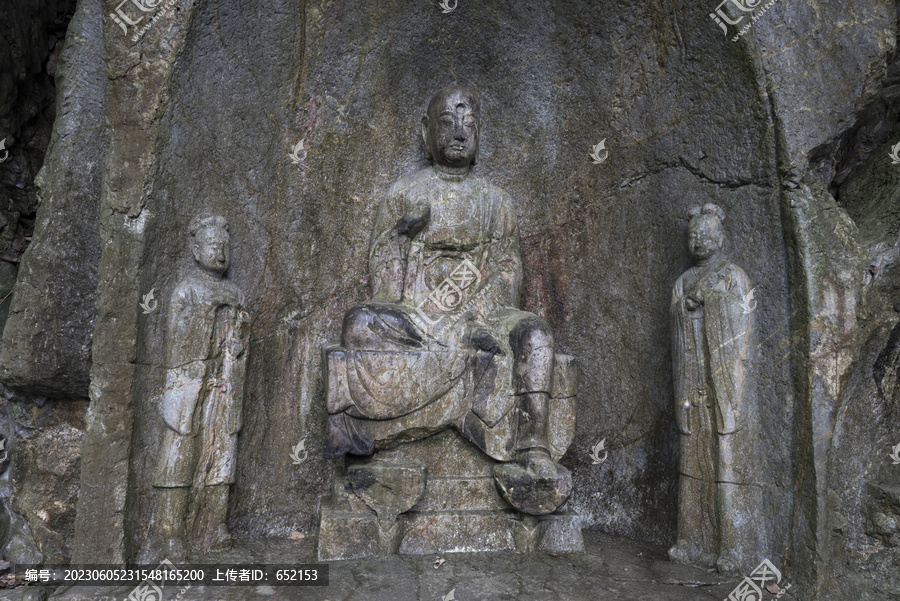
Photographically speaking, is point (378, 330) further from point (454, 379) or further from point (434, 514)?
point (434, 514)

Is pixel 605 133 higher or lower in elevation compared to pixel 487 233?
higher

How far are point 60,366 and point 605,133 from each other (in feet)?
12.4

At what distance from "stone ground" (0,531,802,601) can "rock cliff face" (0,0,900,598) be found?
1.32 feet

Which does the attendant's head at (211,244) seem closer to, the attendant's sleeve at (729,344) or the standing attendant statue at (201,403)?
the standing attendant statue at (201,403)

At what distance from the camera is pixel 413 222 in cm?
478

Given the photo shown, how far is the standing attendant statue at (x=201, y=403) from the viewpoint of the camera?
4.10m

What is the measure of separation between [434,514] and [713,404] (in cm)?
168

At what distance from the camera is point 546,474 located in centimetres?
412

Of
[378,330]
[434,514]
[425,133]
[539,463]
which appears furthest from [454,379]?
[425,133]

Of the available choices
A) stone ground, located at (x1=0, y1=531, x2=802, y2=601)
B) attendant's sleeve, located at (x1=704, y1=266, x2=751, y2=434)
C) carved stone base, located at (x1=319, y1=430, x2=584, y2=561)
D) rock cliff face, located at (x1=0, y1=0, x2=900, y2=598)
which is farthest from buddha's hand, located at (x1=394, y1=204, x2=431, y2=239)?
stone ground, located at (x1=0, y1=531, x2=802, y2=601)

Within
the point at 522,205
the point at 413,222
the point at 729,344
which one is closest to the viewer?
the point at 729,344

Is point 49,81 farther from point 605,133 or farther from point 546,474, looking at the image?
point 546,474

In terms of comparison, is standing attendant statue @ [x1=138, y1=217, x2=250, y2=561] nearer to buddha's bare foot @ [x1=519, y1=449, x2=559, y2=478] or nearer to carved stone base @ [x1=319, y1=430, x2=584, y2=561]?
carved stone base @ [x1=319, y1=430, x2=584, y2=561]

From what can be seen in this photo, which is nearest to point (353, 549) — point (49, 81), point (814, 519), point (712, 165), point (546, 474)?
point (546, 474)
